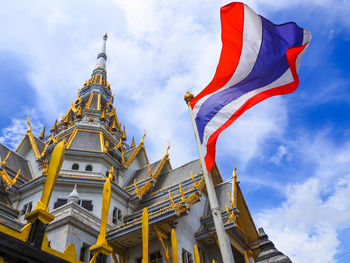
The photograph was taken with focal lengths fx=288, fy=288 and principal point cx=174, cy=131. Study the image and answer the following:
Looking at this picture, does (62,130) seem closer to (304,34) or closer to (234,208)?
(234,208)

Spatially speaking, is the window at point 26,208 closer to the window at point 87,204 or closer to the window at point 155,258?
the window at point 87,204

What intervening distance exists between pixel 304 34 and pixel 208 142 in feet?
12.5

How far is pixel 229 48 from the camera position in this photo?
24.6ft

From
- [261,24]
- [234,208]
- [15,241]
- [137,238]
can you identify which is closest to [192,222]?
[234,208]

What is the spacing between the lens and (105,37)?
57.7 metres

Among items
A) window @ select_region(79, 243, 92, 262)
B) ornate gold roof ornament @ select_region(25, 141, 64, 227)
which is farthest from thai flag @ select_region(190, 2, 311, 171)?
window @ select_region(79, 243, 92, 262)

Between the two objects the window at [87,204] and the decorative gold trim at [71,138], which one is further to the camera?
the decorative gold trim at [71,138]

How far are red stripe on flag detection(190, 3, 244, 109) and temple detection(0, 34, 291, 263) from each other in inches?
152

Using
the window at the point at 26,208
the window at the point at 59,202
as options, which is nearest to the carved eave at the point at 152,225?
the window at the point at 59,202

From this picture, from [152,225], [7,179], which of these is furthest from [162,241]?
[7,179]

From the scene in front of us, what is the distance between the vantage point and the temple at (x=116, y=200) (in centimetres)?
1427

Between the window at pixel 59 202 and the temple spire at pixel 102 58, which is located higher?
the temple spire at pixel 102 58

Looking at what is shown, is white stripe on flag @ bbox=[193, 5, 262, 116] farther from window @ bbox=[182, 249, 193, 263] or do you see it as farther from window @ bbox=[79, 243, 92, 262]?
window @ bbox=[79, 243, 92, 262]

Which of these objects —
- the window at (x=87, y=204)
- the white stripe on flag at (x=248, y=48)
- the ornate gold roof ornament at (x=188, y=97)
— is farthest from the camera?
the window at (x=87, y=204)
